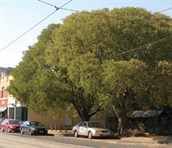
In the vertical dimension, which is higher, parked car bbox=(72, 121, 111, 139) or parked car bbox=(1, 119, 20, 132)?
parked car bbox=(1, 119, 20, 132)

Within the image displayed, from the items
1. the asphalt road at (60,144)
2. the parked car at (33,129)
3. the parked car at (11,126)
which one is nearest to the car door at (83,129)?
the asphalt road at (60,144)

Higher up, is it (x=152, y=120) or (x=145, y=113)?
(x=145, y=113)

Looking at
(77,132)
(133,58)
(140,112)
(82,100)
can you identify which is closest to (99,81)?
(133,58)

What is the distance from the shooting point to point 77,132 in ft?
129

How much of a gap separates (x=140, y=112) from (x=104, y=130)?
526 inches

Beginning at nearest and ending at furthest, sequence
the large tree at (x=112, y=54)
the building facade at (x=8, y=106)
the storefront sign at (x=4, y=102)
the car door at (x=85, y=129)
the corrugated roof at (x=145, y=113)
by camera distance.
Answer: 1. the large tree at (x=112, y=54)
2. the car door at (x=85, y=129)
3. the corrugated roof at (x=145, y=113)
4. the building facade at (x=8, y=106)
5. the storefront sign at (x=4, y=102)

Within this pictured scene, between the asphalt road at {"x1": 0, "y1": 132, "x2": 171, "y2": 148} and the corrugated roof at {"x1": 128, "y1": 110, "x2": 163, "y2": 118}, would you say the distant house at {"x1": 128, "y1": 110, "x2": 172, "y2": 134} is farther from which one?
the asphalt road at {"x1": 0, "y1": 132, "x2": 171, "y2": 148}

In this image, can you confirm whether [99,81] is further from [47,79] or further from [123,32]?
[47,79]

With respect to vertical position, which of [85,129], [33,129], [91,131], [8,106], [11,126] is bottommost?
[91,131]

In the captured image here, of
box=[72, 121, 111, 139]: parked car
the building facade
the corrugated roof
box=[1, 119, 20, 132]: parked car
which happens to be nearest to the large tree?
box=[72, 121, 111, 139]: parked car

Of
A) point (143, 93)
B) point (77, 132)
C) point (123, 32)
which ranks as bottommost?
point (77, 132)

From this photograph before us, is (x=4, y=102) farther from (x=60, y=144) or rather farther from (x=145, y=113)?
(x=60, y=144)

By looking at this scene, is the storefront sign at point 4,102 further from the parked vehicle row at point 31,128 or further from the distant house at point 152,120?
the distant house at point 152,120

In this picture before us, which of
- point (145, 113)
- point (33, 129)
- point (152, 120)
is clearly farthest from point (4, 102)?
point (152, 120)
